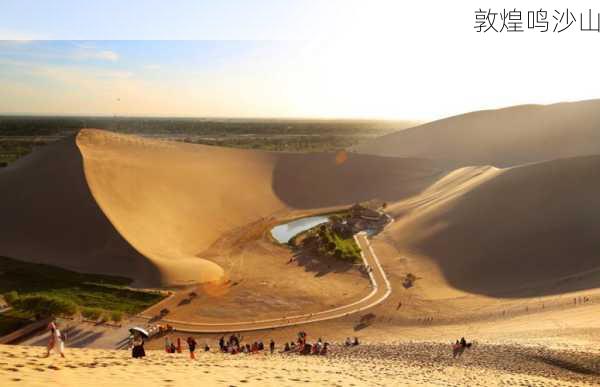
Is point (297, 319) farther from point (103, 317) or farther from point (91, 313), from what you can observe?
point (91, 313)

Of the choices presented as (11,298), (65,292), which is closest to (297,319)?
(65,292)

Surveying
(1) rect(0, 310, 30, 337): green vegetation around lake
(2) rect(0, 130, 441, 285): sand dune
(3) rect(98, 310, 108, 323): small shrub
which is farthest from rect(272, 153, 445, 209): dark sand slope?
(1) rect(0, 310, 30, 337): green vegetation around lake

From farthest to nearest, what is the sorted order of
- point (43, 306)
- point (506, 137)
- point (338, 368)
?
point (506, 137)
point (43, 306)
point (338, 368)

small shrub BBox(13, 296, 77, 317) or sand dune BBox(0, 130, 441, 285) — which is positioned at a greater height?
sand dune BBox(0, 130, 441, 285)

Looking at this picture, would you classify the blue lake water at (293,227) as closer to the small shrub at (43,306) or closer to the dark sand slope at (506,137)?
the small shrub at (43,306)

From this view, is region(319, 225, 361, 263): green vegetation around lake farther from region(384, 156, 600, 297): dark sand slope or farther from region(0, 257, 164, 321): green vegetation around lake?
region(0, 257, 164, 321): green vegetation around lake

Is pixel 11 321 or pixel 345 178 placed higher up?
pixel 345 178

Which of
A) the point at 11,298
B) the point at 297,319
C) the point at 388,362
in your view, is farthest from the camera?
the point at 297,319
